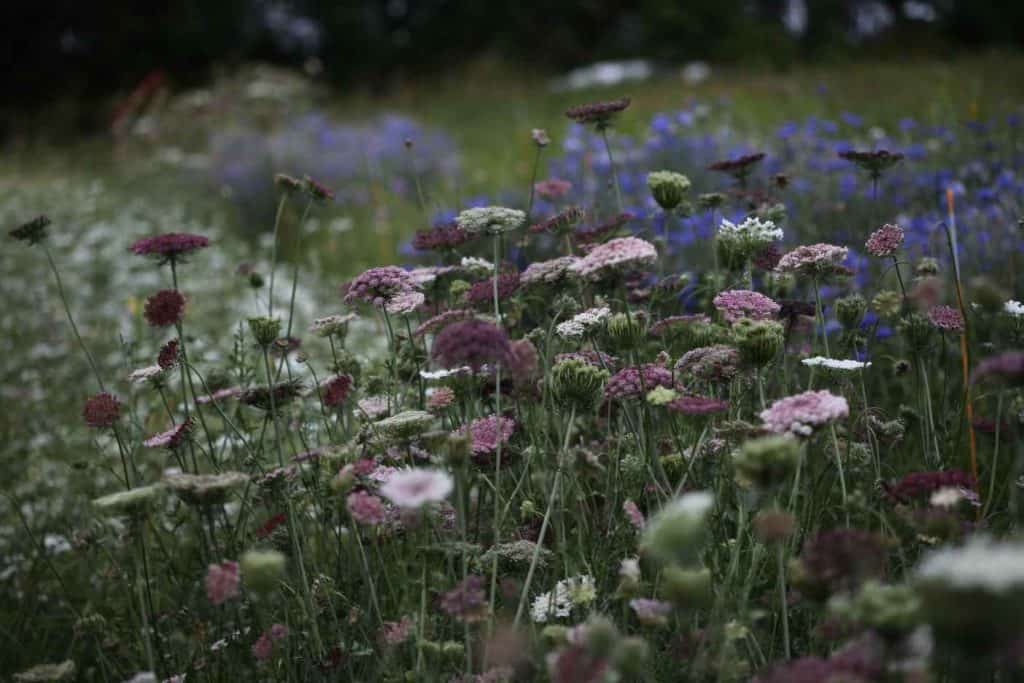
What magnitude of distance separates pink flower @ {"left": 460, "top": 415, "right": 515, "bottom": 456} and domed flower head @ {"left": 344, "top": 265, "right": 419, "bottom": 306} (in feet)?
0.99

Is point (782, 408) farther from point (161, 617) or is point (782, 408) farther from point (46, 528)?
point (46, 528)

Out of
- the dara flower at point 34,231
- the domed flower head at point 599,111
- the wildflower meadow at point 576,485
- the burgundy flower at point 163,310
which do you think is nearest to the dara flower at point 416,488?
the wildflower meadow at point 576,485

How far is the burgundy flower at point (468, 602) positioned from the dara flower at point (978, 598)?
69 cm

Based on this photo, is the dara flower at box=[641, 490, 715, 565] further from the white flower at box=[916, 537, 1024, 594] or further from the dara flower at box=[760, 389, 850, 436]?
the dara flower at box=[760, 389, 850, 436]

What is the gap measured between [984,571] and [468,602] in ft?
2.51

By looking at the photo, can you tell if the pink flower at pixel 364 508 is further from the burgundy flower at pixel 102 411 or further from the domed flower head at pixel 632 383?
the burgundy flower at pixel 102 411

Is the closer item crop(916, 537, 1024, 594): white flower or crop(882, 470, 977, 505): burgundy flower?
crop(916, 537, 1024, 594): white flower

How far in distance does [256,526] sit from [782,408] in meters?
1.43

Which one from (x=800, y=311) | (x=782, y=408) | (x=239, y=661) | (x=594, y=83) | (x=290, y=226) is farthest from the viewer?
(x=594, y=83)

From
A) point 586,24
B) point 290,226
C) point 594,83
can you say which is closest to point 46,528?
point 290,226

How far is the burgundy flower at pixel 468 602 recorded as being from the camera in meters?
1.38

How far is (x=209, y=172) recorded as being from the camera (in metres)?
9.32

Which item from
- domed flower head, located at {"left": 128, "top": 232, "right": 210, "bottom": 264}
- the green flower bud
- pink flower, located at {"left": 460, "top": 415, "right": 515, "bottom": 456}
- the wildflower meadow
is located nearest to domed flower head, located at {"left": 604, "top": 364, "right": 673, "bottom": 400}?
the wildflower meadow

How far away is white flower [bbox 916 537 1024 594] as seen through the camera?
2.57 feet
